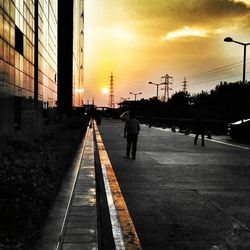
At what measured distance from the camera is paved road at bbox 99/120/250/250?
17.2 feet

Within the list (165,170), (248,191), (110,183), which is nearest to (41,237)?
(110,183)

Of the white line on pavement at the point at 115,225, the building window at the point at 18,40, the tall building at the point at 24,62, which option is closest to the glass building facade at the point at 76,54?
the tall building at the point at 24,62

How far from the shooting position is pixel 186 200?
295 inches

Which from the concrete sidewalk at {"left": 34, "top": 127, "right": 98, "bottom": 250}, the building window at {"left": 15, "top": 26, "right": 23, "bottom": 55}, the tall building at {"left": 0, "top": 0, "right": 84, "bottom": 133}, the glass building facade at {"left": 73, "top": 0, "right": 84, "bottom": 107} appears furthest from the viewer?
the glass building facade at {"left": 73, "top": 0, "right": 84, "bottom": 107}

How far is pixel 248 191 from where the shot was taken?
847cm

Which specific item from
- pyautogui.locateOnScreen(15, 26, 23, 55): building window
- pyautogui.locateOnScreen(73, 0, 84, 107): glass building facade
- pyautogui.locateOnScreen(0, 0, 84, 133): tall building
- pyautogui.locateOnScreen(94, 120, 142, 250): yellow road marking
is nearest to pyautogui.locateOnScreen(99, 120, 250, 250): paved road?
pyautogui.locateOnScreen(94, 120, 142, 250): yellow road marking

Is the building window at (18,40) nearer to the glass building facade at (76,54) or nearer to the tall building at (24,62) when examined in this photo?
the tall building at (24,62)

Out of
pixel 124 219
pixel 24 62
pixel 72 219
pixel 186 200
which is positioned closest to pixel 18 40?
pixel 24 62

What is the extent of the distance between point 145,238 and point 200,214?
1.52m

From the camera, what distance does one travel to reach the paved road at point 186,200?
17.2 ft

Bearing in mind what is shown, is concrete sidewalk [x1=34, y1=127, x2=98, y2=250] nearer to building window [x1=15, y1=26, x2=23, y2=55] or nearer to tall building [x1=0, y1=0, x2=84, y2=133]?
tall building [x1=0, y1=0, x2=84, y2=133]

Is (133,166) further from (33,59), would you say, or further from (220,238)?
(33,59)

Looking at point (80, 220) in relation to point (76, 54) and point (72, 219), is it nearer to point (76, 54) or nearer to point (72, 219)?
point (72, 219)

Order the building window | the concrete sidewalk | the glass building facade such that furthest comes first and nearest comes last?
the glass building facade → the building window → the concrete sidewalk
